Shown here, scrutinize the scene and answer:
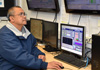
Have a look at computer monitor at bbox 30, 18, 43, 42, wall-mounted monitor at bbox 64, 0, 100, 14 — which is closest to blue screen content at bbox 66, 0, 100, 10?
wall-mounted monitor at bbox 64, 0, 100, 14

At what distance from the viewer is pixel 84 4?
1.80m

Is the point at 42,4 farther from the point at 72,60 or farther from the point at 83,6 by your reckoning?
the point at 72,60

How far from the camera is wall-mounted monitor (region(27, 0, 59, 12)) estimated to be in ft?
→ 7.38

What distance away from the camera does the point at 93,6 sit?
5.62 ft

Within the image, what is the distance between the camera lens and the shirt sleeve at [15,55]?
4.82ft

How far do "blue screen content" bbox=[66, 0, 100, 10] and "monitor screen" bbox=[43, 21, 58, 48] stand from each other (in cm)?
35

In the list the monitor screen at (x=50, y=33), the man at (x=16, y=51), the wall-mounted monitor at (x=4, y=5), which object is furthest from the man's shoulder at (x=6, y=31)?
the wall-mounted monitor at (x=4, y=5)

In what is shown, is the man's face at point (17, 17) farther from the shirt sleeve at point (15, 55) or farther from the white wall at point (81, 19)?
the white wall at point (81, 19)

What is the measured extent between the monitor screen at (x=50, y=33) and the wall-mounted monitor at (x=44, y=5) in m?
0.28

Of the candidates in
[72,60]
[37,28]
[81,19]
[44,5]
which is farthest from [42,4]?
[72,60]

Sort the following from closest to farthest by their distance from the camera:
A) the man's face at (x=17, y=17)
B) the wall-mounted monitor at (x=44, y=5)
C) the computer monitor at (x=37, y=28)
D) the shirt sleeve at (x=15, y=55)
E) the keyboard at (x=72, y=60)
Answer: the shirt sleeve at (x=15, y=55), the keyboard at (x=72, y=60), the man's face at (x=17, y=17), the wall-mounted monitor at (x=44, y=5), the computer monitor at (x=37, y=28)

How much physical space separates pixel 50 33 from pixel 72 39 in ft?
1.51

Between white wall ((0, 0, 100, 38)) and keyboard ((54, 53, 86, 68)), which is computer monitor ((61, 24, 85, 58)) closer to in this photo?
keyboard ((54, 53, 86, 68))

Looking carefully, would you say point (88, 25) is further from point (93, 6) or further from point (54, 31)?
point (54, 31)
